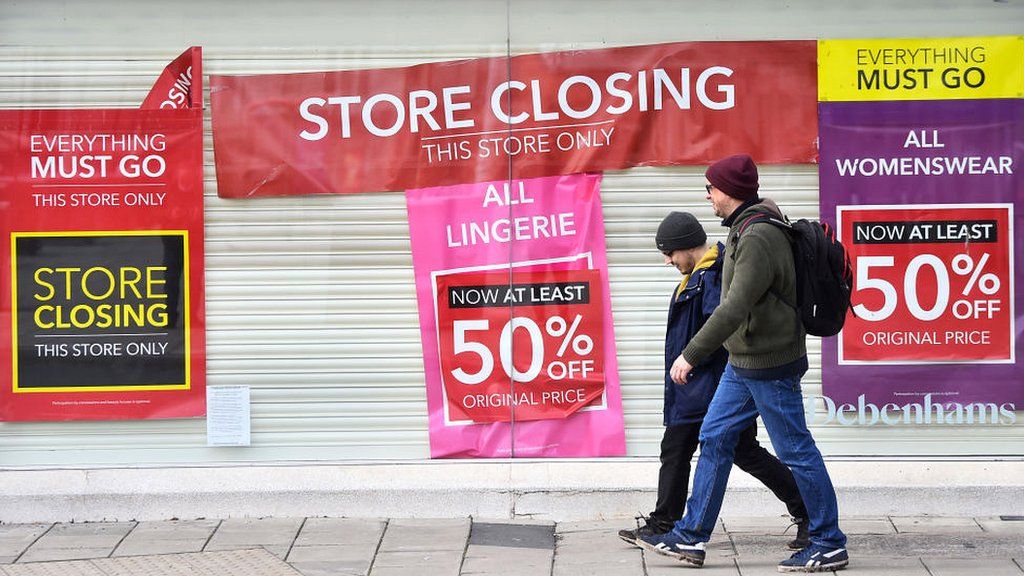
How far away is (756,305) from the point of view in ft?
18.9

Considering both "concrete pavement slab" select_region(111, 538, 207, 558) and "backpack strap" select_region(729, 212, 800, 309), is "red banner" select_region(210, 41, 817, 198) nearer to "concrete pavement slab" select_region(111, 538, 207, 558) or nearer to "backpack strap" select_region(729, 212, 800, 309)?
"backpack strap" select_region(729, 212, 800, 309)

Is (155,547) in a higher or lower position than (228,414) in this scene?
lower

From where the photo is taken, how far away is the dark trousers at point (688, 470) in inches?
250

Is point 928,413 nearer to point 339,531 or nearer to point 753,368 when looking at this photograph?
point 753,368

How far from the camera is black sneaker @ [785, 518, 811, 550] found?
6.30 metres

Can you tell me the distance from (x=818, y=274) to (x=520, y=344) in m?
2.01

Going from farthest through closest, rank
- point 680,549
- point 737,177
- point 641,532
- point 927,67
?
1. point 927,67
2. point 641,532
3. point 680,549
4. point 737,177

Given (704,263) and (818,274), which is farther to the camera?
(704,263)

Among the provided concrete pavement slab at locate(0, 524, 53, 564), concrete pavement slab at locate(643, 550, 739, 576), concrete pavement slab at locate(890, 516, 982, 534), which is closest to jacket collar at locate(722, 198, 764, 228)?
concrete pavement slab at locate(643, 550, 739, 576)

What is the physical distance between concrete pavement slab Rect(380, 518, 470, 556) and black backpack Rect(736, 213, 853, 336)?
82.6 inches

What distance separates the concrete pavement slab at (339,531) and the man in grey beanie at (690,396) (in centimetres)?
138

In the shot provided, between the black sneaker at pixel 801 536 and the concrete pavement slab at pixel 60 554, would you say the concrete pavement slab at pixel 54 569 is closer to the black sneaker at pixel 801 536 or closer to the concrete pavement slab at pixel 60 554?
the concrete pavement slab at pixel 60 554

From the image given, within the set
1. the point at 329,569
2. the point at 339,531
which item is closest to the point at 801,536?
the point at 329,569

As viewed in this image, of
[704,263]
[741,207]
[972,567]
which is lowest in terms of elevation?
[972,567]
